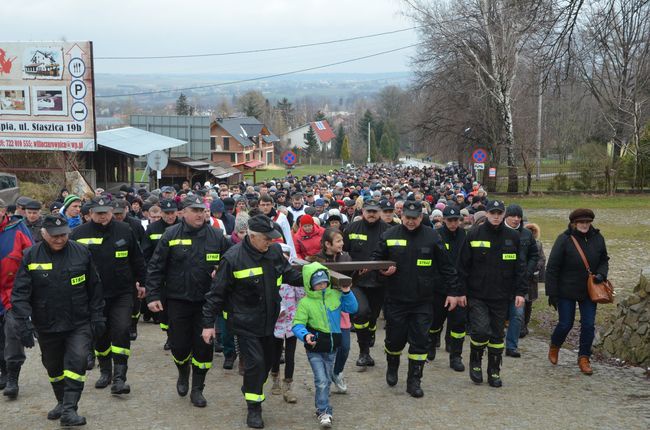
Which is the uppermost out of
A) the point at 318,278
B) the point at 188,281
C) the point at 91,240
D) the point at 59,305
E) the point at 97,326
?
the point at 91,240

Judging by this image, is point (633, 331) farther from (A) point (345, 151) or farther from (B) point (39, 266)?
(A) point (345, 151)

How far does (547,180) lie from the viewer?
41.3 meters

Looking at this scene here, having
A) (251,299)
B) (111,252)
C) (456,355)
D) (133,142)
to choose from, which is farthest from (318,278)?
(133,142)

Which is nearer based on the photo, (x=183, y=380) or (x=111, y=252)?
(x=183, y=380)

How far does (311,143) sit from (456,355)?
117601 mm

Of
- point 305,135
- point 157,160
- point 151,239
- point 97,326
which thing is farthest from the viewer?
point 305,135

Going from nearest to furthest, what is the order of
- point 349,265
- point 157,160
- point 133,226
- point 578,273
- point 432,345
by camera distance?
point 349,265
point 578,273
point 432,345
point 133,226
point 157,160

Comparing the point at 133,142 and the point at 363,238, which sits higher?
the point at 133,142

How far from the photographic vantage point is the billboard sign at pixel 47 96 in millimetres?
26516

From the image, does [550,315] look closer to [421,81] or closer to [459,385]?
[459,385]

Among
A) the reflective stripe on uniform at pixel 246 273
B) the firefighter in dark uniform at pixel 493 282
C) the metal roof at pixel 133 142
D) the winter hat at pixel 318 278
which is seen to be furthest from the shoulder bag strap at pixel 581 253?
the metal roof at pixel 133 142

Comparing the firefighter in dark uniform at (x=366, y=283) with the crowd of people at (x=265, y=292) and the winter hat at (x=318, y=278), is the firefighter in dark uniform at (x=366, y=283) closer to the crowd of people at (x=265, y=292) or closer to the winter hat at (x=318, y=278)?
the crowd of people at (x=265, y=292)

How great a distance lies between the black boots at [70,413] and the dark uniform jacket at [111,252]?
1310 mm

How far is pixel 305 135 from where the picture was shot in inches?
5217
